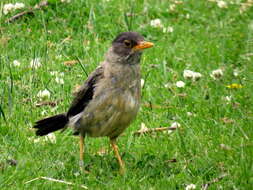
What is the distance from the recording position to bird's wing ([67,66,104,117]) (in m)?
6.94

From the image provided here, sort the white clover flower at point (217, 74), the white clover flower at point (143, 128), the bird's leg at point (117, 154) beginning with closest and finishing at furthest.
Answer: the bird's leg at point (117, 154) → the white clover flower at point (143, 128) → the white clover flower at point (217, 74)

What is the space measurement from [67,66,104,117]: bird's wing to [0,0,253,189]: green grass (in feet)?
1.45

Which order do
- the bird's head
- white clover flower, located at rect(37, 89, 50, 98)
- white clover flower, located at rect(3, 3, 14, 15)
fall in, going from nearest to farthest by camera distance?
the bird's head
white clover flower, located at rect(37, 89, 50, 98)
white clover flower, located at rect(3, 3, 14, 15)

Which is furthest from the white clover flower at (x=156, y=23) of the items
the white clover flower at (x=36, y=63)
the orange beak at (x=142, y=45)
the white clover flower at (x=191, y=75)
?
the orange beak at (x=142, y=45)

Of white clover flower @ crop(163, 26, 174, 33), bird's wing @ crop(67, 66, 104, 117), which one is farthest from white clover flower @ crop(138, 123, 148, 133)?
white clover flower @ crop(163, 26, 174, 33)

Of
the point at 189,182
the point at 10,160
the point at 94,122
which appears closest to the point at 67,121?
the point at 94,122

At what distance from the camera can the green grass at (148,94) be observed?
6480 mm

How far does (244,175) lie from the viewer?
621 centimetres

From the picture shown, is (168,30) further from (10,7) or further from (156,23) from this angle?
(10,7)

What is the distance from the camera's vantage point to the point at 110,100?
22.0 feet

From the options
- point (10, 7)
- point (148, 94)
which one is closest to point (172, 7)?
point (10, 7)

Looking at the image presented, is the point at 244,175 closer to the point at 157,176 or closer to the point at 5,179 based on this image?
the point at 157,176

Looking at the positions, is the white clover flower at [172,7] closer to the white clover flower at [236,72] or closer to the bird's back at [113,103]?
the white clover flower at [236,72]

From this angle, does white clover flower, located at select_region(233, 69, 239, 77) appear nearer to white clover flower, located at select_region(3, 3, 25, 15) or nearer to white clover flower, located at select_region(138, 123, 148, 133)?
white clover flower, located at select_region(138, 123, 148, 133)
